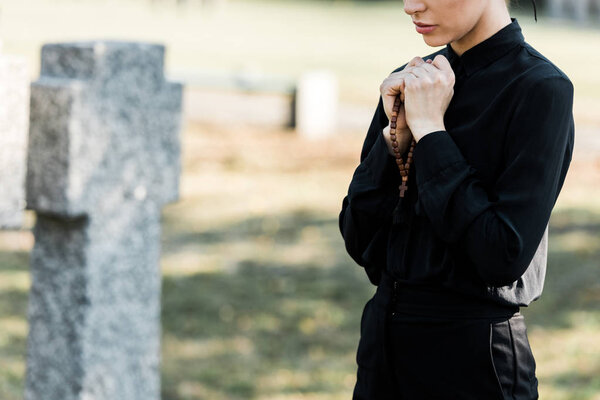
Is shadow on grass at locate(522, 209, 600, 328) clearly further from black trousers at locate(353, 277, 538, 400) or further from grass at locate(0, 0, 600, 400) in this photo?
black trousers at locate(353, 277, 538, 400)

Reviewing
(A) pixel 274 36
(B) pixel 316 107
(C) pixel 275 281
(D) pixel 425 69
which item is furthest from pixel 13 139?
(A) pixel 274 36

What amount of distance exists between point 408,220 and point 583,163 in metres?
9.57

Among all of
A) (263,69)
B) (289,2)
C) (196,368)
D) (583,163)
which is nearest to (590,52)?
(263,69)

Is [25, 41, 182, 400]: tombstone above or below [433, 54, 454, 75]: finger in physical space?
below

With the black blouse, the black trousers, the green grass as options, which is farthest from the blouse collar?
the green grass

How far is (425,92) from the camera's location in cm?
185

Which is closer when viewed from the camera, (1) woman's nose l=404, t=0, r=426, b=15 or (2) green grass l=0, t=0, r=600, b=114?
(1) woman's nose l=404, t=0, r=426, b=15

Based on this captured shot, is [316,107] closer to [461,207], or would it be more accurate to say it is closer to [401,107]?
[401,107]

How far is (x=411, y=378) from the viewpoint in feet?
6.39

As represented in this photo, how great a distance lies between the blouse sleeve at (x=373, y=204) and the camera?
1.96 metres

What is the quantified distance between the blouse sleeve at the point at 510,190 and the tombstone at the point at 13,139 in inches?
64.2

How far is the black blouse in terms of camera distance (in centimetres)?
176

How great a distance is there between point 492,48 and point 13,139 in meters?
1.72

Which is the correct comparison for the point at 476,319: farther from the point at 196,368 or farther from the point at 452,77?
the point at 196,368
